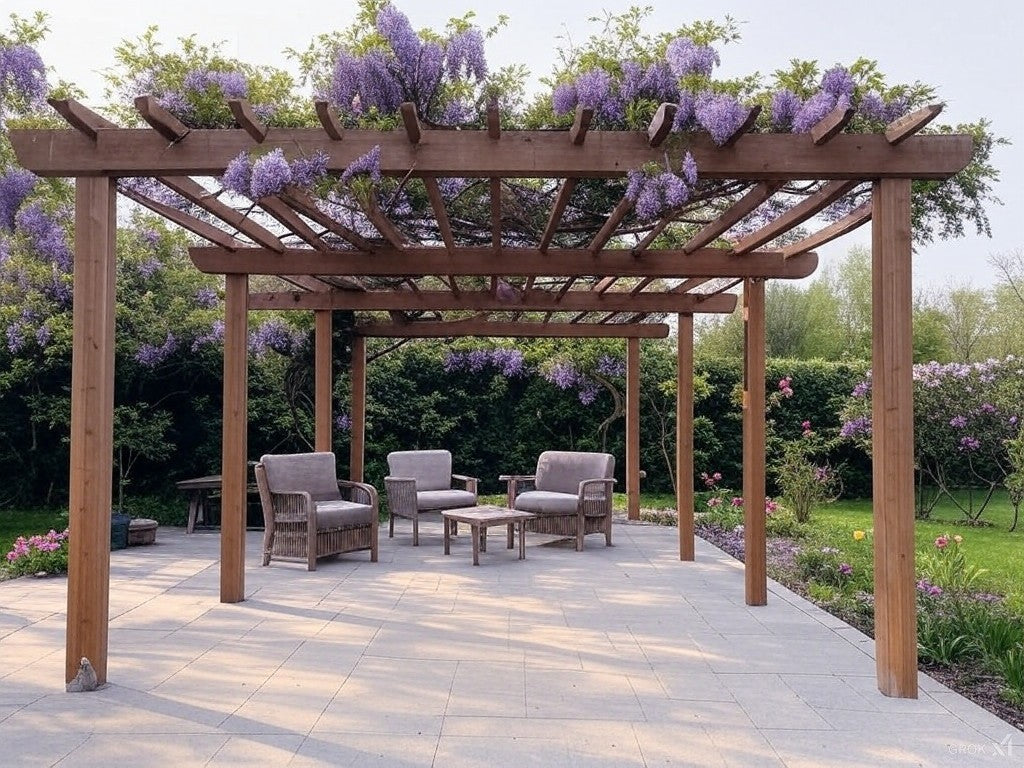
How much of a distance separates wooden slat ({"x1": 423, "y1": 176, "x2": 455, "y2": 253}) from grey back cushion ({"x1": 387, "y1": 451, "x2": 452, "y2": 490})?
3849 mm

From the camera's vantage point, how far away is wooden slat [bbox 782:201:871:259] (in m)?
4.45

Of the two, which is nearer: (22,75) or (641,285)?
(641,285)

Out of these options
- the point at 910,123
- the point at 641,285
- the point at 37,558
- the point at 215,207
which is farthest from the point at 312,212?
the point at 37,558

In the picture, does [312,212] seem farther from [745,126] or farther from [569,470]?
[569,470]

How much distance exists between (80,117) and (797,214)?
344 cm

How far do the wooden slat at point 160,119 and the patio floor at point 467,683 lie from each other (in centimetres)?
234

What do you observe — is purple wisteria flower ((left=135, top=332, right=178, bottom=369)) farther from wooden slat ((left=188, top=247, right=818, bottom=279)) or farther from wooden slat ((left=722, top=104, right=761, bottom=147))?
wooden slat ((left=722, top=104, right=761, bottom=147))

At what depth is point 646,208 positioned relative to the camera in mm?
3705

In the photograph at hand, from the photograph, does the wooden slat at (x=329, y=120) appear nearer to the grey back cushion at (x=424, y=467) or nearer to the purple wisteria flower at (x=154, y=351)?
the grey back cushion at (x=424, y=467)

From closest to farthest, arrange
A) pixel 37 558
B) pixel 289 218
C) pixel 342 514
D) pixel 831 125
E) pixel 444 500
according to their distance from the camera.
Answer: pixel 831 125
pixel 289 218
pixel 37 558
pixel 342 514
pixel 444 500

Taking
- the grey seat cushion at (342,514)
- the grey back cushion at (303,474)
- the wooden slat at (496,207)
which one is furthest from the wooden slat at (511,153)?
the grey seat cushion at (342,514)

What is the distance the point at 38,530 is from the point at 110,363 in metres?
6.46

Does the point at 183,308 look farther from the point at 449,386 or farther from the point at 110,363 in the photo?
the point at 110,363

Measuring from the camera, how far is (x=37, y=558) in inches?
259
